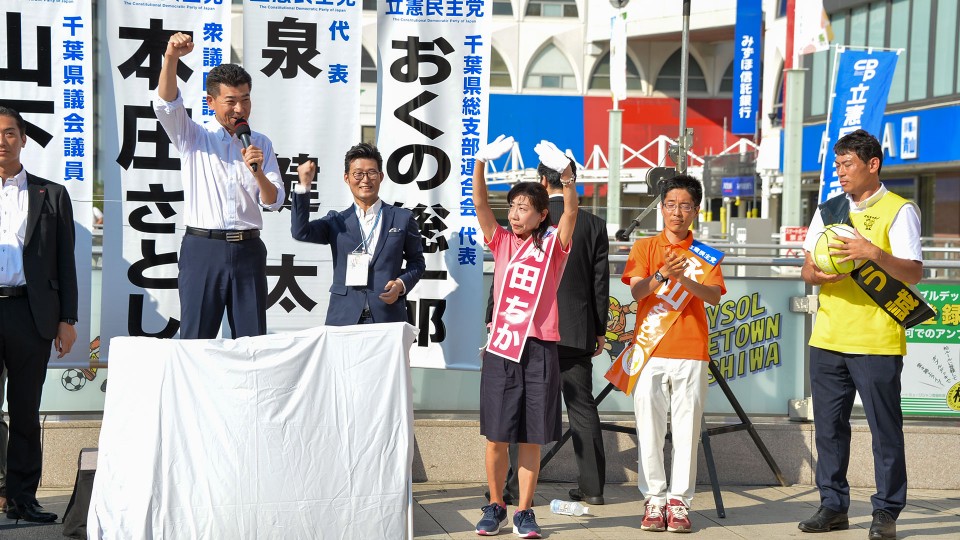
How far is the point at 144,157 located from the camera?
6.41 m

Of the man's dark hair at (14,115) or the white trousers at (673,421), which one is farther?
the white trousers at (673,421)

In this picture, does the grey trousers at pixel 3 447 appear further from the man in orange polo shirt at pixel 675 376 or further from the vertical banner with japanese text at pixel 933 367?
the vertical banner with japanese text at pixel 933 367

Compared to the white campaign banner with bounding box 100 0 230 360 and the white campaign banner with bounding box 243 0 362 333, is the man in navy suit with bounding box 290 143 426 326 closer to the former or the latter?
the white campaign banner with bounding box 243 0 362 333

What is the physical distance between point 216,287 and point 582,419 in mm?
2285

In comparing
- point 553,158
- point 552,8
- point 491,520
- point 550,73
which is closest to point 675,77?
point 550,73

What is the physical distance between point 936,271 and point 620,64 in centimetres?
2563

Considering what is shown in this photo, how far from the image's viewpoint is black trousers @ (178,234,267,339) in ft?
18.1

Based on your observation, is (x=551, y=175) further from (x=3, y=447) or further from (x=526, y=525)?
(x=3, y=447)

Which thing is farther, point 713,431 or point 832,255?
point 713,431

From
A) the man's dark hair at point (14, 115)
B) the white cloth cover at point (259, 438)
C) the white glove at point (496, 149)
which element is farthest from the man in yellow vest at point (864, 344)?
the man's dark hair at point (14, 115)

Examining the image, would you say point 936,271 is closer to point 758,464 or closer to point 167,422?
point 758,464

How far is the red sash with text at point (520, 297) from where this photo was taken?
5.58 m

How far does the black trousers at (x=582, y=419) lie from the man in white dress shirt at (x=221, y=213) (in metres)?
1.83

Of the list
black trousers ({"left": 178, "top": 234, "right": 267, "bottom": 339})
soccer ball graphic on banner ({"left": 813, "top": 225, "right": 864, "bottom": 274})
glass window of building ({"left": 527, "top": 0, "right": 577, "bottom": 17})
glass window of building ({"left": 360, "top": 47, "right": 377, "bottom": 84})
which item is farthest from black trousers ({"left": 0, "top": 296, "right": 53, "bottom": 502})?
glass window of building ({"left": 527, "top": 0, "right": 577, "bottom": 17})
